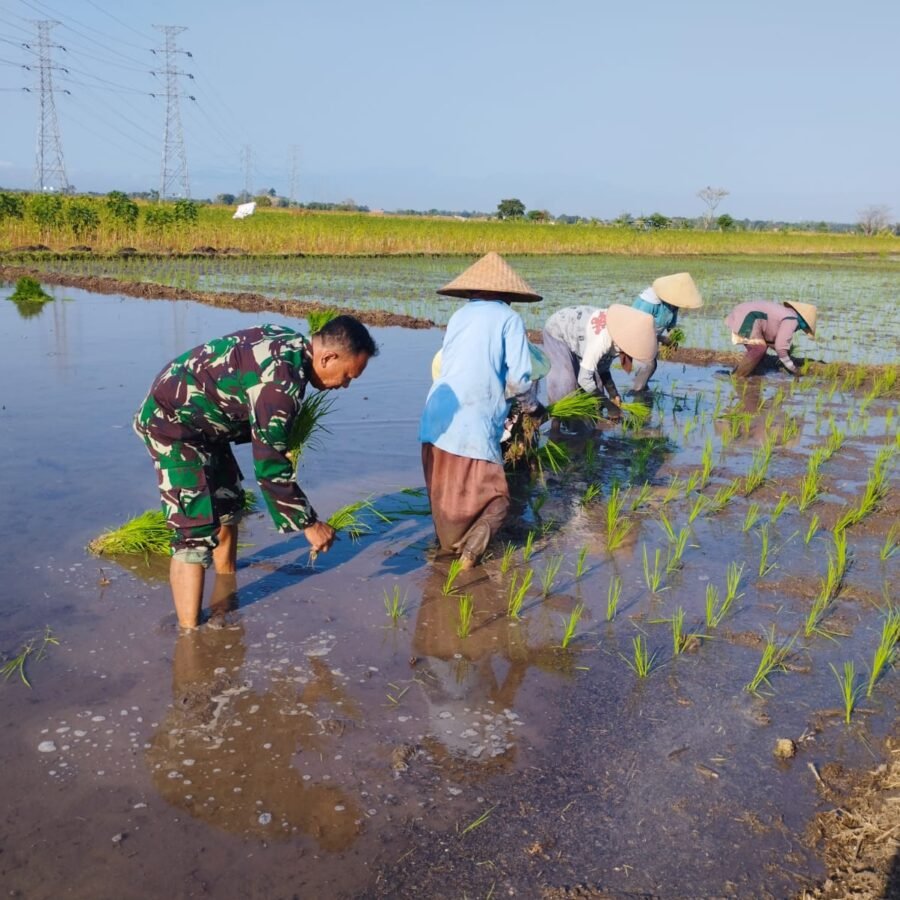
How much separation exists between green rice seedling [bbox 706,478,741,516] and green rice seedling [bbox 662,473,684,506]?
0.20 meters

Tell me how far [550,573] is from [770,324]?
5554mm

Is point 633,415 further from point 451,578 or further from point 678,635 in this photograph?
point 678,635

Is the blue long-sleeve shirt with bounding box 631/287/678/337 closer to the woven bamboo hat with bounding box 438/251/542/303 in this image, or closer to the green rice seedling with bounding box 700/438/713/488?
the green rice seedling with bounding box 700/438/713/488

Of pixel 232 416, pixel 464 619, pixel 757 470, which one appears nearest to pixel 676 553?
pixel 464 619

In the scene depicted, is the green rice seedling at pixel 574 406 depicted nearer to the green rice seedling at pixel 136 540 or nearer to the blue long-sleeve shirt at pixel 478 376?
the blue long-sleeve shirt at pixel 478 376

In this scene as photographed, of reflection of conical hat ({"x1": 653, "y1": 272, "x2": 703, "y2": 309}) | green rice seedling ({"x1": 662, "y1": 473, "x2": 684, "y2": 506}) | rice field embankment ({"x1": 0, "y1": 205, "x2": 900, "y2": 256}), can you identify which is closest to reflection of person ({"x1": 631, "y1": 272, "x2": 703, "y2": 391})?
Result: reflection of conical hat ({"x1": 653, "y1": 272, "x2": 703, "y2": 309})

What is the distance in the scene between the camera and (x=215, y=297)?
40.0ft

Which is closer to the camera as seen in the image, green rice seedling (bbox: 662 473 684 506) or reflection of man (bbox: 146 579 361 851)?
reflection of man (bbox: 146 579 361 851)

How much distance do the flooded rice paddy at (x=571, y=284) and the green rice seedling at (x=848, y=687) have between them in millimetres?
7173

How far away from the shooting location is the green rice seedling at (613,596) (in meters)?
3.47

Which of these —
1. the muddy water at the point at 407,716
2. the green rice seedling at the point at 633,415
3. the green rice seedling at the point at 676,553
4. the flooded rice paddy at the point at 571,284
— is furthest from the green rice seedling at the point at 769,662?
the flooded rice paddy at the point at 571,284

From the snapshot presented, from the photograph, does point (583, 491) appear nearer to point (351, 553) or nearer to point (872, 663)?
point (351, 553)

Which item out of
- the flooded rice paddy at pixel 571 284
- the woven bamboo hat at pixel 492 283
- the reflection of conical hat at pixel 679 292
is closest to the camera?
the woven bamboo hat at pixel 492 283

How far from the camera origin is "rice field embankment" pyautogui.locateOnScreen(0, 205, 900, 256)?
18.6 m
